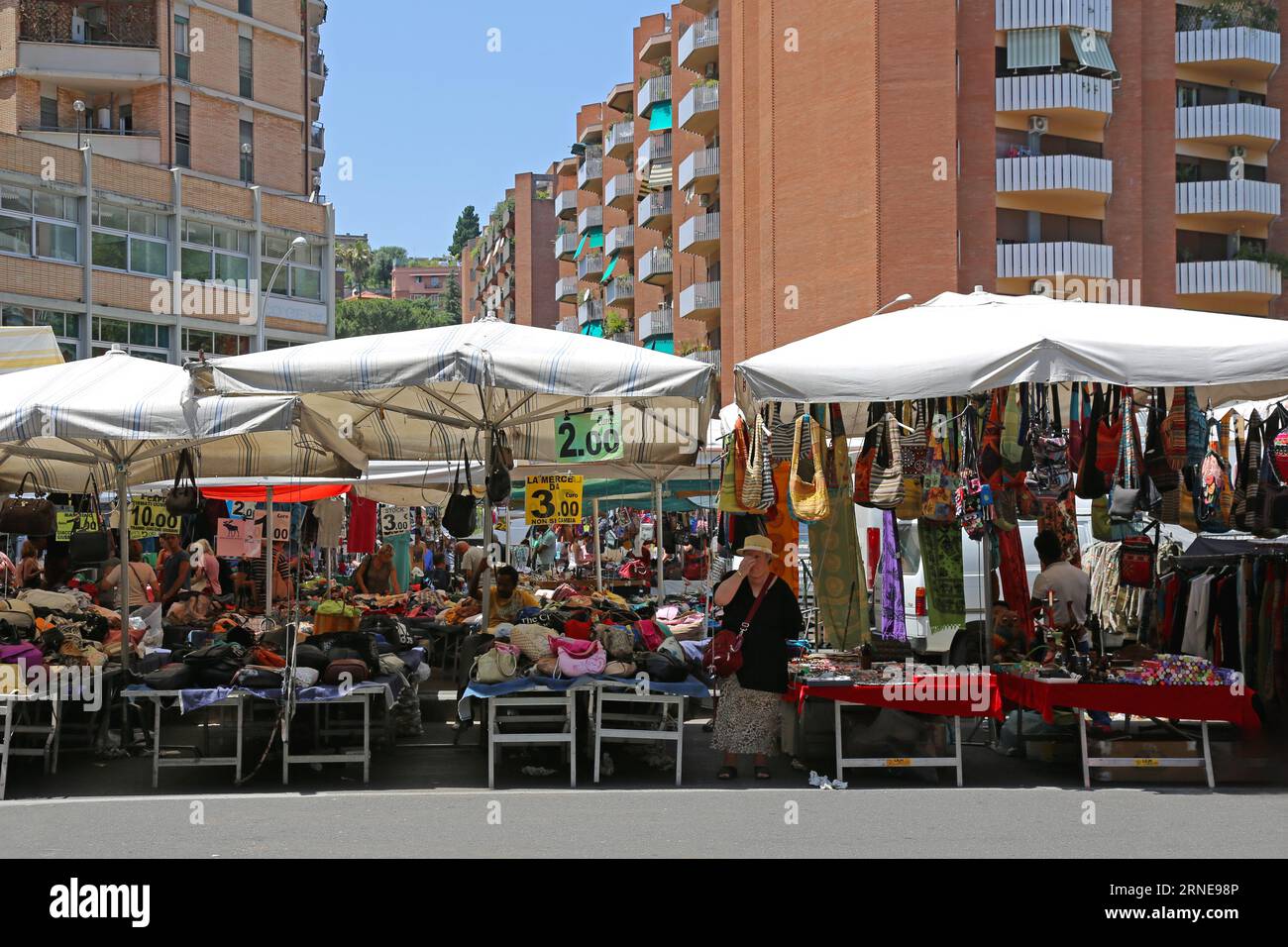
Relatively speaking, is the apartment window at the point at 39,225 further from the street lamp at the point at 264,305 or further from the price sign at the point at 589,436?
the price sign at the point at 589,436

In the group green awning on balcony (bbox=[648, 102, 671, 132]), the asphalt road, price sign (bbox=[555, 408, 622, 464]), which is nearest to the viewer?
the asphalt road

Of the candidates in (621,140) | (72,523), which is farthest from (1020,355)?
A: (621,140)

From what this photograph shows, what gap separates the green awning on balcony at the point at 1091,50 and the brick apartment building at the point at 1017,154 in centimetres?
7

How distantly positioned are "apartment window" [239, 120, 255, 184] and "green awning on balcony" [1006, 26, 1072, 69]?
105 ft

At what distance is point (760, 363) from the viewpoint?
10.8 metres

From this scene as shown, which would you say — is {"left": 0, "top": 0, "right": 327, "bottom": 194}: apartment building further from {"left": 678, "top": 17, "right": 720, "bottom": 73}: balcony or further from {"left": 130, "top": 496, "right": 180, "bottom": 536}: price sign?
{"left": 130, "top": 496, "right": 180, "bottom": 536}: price sign

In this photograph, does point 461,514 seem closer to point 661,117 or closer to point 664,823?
point 664,823

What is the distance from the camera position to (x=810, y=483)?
37.8 feet

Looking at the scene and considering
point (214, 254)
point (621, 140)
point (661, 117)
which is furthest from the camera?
point (621, 140)

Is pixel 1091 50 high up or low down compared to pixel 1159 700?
up

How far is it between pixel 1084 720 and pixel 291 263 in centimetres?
5188

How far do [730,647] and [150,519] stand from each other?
9.08 meters

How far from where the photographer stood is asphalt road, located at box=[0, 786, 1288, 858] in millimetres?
8383

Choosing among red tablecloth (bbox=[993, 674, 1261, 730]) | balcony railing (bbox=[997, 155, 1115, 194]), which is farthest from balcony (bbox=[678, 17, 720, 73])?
red tablecloth (bbox=[993, 674, 1261, 730])
